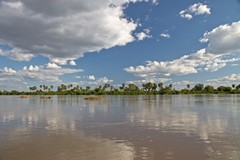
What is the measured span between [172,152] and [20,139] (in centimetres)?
1074

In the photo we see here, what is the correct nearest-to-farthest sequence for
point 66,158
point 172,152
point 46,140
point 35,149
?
point 66,158
point 172,152
point 35,149
point 46,140

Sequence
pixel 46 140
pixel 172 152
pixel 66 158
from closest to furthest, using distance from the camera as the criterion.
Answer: pixel 66 158 → pixel 172 152 → pixel 46 140

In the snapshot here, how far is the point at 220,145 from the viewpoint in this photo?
14.0 meters

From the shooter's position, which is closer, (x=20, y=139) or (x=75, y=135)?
(x=20, y=139)

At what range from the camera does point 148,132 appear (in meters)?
18.3

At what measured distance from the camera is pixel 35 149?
1340cm

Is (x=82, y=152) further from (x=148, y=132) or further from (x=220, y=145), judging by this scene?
(x=220, y=145)

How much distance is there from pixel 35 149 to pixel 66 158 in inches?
117

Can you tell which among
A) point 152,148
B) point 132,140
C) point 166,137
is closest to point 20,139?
point 132,140

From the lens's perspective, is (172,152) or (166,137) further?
(166,137)

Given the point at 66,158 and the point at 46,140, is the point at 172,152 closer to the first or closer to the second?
the point at 66,158

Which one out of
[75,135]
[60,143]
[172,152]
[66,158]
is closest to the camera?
[66,158]

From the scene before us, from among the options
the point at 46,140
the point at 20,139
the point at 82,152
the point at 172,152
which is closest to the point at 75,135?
the point at 46,140

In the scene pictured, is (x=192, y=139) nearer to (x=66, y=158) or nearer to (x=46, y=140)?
(x=66, y=158)
